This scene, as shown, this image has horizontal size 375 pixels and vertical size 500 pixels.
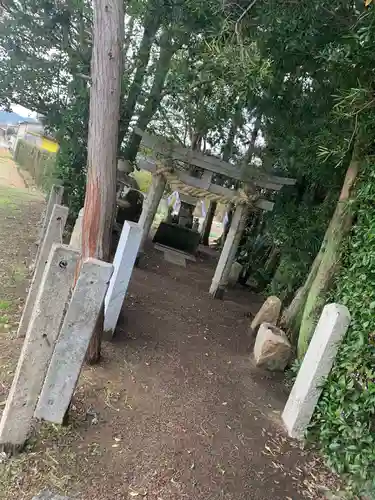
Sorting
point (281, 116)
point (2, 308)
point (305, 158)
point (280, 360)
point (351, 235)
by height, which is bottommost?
point (2, 308)

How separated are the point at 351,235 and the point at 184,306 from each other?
3253 mm

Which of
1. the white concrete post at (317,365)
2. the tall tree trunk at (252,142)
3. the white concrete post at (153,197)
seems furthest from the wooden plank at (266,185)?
the white concrete post at (317,365)

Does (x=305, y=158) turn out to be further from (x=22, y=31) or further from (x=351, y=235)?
(x=22, y=31)

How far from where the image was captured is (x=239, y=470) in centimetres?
309

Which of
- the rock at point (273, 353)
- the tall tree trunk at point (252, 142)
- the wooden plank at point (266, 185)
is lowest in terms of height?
the rock at point (273, 353)

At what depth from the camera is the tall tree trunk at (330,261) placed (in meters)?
5.02

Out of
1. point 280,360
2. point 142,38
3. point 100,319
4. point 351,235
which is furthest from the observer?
point 142,38

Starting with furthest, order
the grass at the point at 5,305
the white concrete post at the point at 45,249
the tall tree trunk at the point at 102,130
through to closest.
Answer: the grass at the point at 5,305
the white concrete post at the point at 45,249
the tall tree trunk at the point at 102,130

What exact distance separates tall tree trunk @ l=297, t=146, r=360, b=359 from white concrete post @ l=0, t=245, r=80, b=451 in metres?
3.42

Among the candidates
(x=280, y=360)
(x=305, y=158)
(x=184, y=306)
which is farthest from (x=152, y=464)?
(x=305, y=158)

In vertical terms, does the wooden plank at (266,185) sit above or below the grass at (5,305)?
above

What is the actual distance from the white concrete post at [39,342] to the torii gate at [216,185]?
6.02 metres

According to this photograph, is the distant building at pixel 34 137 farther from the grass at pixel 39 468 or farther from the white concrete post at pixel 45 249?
the grass at pixel 39 468

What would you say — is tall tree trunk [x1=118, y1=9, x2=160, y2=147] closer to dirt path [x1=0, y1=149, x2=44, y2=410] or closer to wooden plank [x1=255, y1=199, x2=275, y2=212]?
wooden plank [x1=255, y1=199, x2=275, y2=212]
